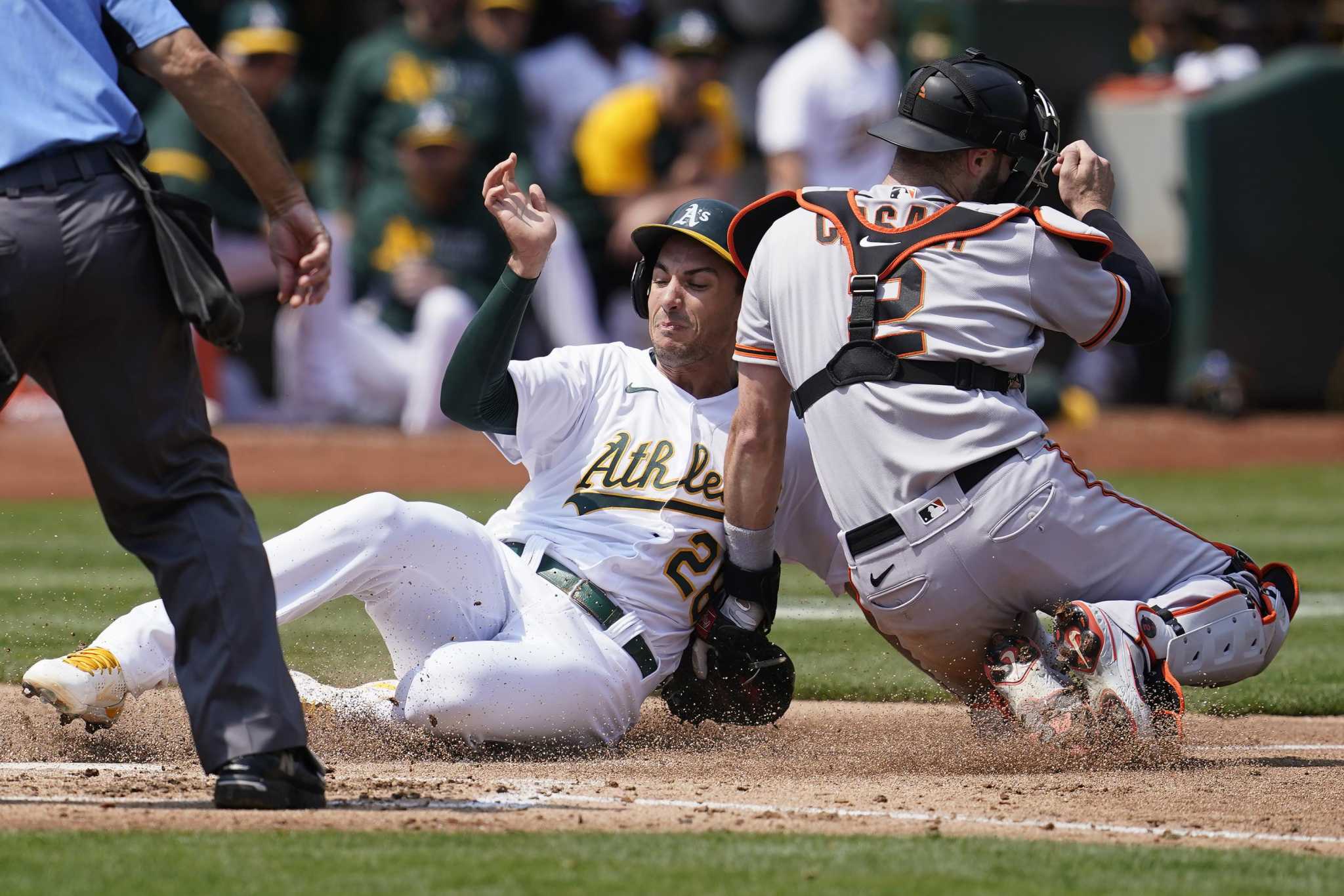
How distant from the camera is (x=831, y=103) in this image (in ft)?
38.9

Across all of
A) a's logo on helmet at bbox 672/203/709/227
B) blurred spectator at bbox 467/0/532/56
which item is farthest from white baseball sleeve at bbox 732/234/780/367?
blurred spectator at bbox 467/0/532/56

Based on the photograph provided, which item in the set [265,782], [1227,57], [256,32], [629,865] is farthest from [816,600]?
[1227,57]

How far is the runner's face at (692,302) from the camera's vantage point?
492 centimetres

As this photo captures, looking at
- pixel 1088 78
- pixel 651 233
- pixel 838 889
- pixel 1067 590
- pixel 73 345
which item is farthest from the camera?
pixel 1088 78

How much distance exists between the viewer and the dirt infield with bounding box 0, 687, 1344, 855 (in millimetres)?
3666

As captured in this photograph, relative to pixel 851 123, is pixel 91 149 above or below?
above

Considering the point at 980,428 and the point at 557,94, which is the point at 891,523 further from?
the point at 557,94

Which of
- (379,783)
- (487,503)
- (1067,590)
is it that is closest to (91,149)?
(379,783)

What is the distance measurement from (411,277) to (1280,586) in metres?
7.84

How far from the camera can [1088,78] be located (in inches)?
542

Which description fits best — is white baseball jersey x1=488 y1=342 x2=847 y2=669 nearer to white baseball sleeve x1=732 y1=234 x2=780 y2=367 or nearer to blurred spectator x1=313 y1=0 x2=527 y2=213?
white baseball sleeve x1=732 y1=234 x2=780 y2=367

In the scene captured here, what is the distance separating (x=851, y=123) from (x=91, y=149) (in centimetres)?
873

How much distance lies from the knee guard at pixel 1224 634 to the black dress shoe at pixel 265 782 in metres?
1.93

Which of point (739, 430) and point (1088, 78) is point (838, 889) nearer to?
point (739, 430)
